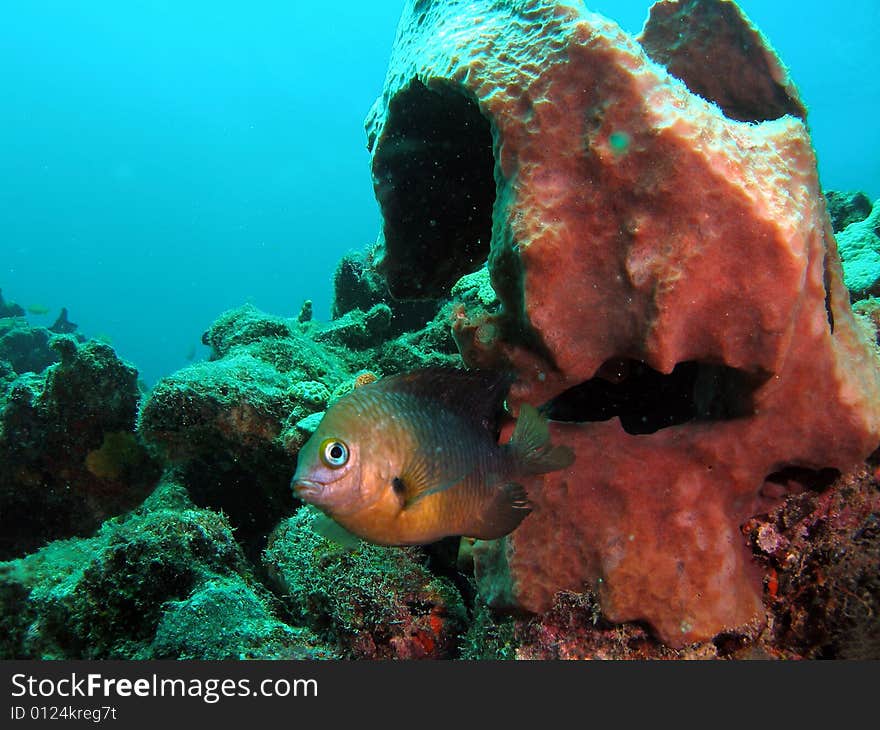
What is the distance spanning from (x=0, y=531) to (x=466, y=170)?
644 centimetres

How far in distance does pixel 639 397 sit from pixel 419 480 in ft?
6.23

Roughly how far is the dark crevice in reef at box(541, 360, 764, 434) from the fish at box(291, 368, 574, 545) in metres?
0.95

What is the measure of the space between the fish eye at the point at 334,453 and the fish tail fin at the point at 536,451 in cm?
68

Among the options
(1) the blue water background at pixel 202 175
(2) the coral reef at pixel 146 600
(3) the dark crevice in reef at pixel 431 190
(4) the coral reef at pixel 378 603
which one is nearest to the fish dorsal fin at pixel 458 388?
(4) the coral reef at pixel 378 603

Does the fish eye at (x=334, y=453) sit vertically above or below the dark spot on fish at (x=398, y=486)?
above

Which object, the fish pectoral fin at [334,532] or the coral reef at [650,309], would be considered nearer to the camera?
the fish pectoral fin at [334,532]

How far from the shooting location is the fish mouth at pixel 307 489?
5.18 feet

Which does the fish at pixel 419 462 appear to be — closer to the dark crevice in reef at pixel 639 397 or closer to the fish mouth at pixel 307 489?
the fish mouth at pixel 307 489

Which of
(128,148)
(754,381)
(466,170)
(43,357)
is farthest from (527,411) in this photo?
(128,148)

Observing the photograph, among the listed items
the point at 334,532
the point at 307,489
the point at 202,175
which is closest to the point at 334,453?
the point at 307,489

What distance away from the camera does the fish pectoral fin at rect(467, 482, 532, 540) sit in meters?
1.85

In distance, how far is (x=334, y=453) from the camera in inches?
64.0

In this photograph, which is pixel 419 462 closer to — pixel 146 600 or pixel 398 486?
pixel 398 486

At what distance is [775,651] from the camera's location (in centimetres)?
239
